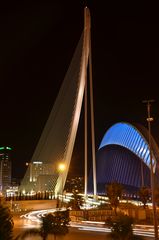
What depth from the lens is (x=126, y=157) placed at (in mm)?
60031

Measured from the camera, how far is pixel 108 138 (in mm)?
70312

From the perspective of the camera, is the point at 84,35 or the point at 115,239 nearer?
the point at 115,239

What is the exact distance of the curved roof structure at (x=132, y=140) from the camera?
51594 mm

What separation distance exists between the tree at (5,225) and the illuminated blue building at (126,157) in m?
39.3

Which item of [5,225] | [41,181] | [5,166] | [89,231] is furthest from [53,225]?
[5,166]

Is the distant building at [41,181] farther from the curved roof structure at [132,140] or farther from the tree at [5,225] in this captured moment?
the tree at [5,225]

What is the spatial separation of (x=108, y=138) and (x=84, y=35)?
1462 inches

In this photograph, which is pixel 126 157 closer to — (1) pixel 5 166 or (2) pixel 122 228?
(2) pixel 122 228

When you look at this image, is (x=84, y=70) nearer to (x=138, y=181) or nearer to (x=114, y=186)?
(x=114, y=186)

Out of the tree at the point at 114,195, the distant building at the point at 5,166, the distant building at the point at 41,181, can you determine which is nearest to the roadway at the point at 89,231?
the tree at the point at 114,195

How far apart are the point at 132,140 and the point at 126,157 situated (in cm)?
393

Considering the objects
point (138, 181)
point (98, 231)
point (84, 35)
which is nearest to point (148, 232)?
point (98, 231)

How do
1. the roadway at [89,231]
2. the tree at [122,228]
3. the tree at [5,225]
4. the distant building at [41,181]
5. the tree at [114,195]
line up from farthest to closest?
the distant building at [41,181]
the tree at [114,195]
the roadway at [89,231]
the tree at [122,228]
the tree at [5,225]

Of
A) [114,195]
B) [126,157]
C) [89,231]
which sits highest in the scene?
[126,157]
